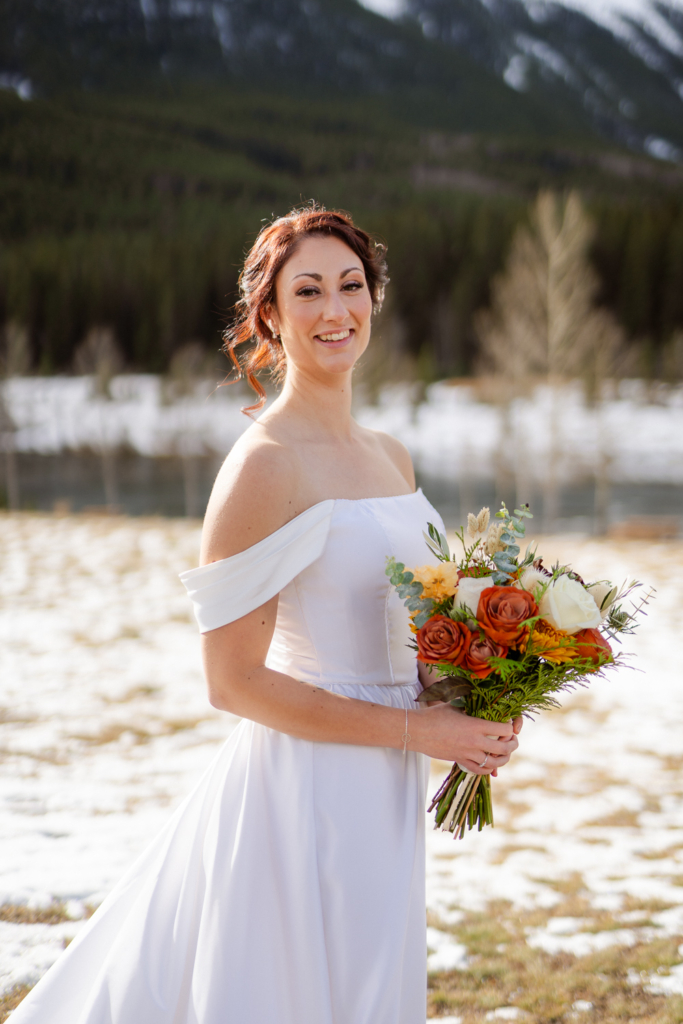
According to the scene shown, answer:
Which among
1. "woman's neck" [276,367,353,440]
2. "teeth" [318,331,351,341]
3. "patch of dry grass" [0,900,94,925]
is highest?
"teeth" [318,331,351,341]

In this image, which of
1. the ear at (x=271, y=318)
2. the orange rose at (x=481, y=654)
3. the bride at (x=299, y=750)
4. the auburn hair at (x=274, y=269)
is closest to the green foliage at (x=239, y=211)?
the auburn hair at (x=274, y=269)

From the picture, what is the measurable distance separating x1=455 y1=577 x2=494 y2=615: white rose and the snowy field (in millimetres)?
1907

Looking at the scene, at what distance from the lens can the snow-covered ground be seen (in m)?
34.5

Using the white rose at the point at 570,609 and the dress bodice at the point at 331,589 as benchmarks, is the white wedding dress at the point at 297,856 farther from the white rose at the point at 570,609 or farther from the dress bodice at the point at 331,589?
the white rose at the point at 570,609

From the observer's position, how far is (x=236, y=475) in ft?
6.22

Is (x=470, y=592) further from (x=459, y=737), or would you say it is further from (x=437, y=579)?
(x=459, y=737)

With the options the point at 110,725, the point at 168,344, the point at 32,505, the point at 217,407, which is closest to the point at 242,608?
the point at 110,725

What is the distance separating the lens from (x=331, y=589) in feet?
6.54

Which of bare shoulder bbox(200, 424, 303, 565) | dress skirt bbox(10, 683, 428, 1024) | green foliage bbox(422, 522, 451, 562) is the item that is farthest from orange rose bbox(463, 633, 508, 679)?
bare shoulder bbox(200, 424, 303, 565)

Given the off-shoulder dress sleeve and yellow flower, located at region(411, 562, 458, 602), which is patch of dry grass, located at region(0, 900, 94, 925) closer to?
the off-shoulder dress sleeve

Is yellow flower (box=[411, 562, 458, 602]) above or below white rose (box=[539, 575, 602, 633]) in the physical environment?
above

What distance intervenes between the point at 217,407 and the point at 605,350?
105 feet

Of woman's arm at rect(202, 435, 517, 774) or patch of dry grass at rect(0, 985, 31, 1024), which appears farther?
patch of dry grass at rect(0, 985, 31, 1024)

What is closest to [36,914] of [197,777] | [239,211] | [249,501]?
[197,777]
